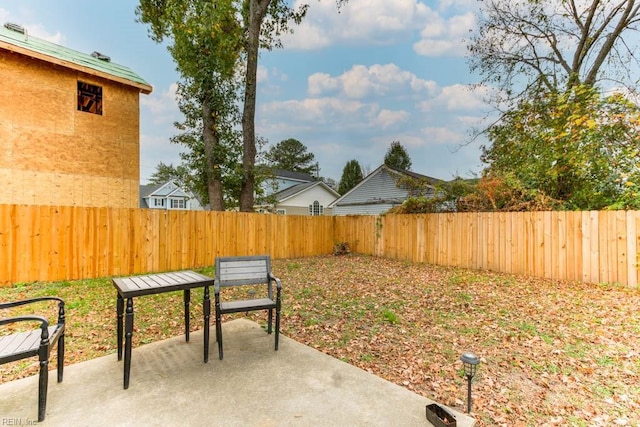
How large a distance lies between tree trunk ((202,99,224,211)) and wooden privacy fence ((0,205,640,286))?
2.14m

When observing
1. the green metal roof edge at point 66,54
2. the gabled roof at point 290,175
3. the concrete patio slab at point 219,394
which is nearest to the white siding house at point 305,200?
the gabled roof at point 290,175

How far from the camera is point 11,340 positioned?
7.32 feet

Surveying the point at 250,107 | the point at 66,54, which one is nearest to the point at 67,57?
the point at 66,54

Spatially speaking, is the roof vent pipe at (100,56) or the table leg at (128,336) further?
the roof vent pipe at (100,56)

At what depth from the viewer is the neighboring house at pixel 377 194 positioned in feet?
58.2

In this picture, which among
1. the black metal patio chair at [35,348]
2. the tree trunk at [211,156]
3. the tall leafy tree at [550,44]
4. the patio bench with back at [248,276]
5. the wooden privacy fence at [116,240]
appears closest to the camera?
the black metal patio chair at [35,348]

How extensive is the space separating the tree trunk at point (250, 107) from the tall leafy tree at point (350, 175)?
2234 cm

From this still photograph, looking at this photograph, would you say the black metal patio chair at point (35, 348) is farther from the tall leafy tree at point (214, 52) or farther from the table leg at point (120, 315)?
the tall leafy tree at point (214, 52)

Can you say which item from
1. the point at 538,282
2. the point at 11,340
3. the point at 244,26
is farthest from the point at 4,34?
the point at 538,282

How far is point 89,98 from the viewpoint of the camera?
30.1ft

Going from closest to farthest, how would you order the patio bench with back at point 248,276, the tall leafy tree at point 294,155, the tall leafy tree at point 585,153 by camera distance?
1. the patio bench with back at point 248,276
2. the tall leafy tree at point 585,153
3. the tall leafy tree at point 294,155

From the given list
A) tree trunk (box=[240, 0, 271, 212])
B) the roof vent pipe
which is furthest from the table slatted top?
the roof vent pipe

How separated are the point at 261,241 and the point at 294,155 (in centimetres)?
3274

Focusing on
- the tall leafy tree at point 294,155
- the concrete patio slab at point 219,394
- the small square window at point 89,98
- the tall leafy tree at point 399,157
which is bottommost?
the concrete patio slab at point 219,394
